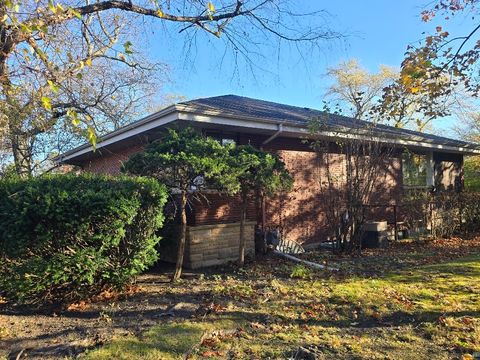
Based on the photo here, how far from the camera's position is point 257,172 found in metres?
8.23

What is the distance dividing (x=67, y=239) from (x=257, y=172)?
3.95 metres

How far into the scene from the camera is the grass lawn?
4.07 meters

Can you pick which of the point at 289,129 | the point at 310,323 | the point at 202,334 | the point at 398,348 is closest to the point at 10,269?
the point at 202,334

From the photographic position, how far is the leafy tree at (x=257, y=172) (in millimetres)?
7855

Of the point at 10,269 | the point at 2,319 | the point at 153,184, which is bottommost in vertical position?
the point at 2,319

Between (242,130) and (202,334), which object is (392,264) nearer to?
(242,130)

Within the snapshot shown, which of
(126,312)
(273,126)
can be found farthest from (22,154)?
(126,312)

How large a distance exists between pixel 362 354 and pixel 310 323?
1.01m

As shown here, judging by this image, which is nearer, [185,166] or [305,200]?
[185,166]

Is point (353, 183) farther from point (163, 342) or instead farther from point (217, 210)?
point (163, 342)

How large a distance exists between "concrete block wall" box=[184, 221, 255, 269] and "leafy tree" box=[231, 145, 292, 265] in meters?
0.69

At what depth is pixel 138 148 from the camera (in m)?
12.1

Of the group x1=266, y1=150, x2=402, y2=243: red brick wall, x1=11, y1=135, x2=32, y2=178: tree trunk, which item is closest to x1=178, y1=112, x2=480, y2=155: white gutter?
x1=266, y1=150, x2=402, y2=243: red brick wall

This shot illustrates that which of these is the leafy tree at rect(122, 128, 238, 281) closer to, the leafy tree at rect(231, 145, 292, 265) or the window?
the leafy tree at rect(231, 145, 292, 265)
